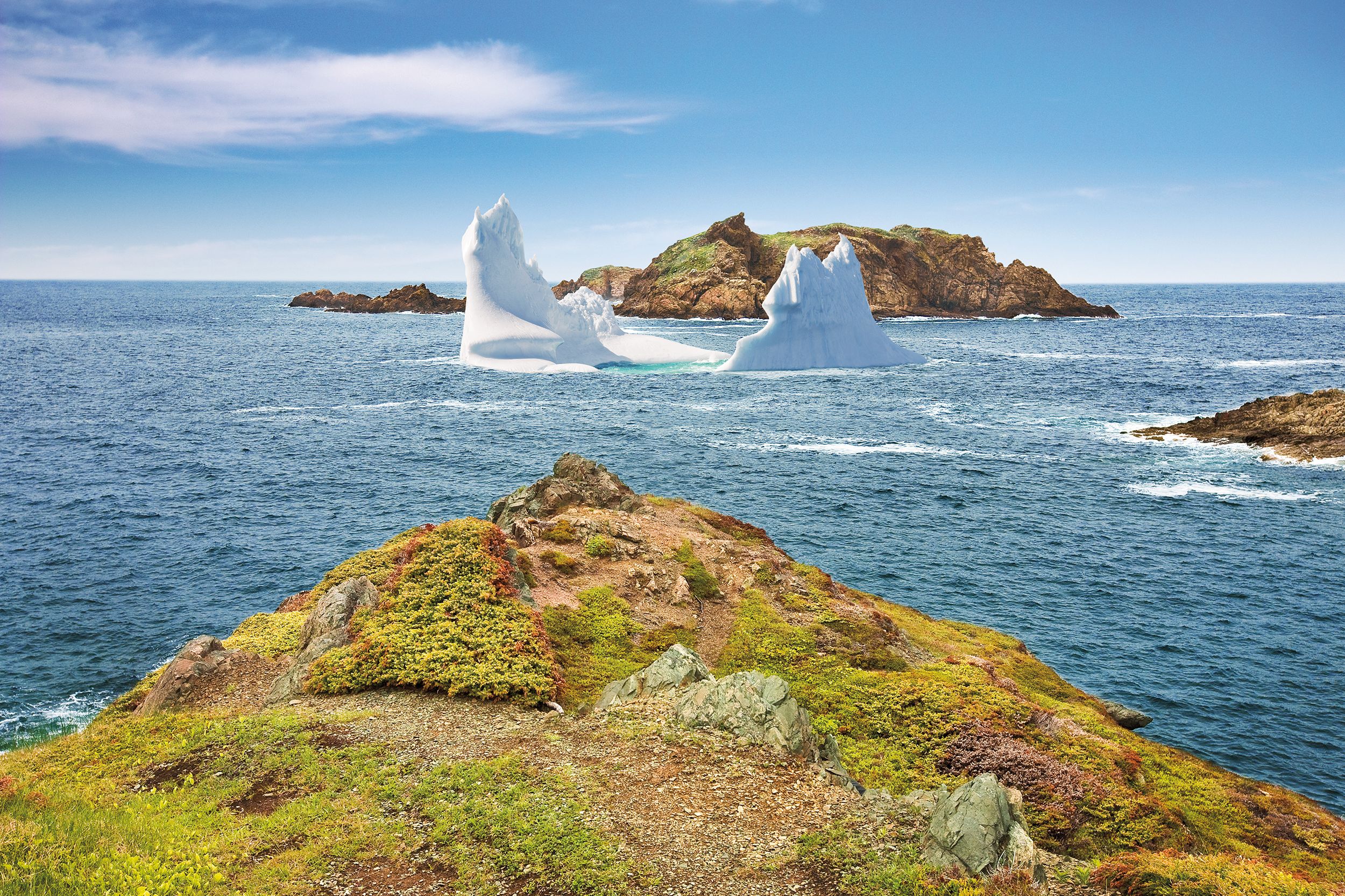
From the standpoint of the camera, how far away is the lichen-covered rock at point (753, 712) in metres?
13.9

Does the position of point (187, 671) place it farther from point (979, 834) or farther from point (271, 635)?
point (979, 834)

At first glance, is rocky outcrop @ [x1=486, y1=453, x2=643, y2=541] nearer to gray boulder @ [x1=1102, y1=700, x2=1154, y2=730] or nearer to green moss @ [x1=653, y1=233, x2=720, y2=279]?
gray boulder @ [x1=1102, y1=700, x2=1154, y2=730]

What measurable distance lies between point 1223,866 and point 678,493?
35.3 metres

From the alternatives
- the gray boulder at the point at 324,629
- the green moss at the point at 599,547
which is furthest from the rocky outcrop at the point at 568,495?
the gray boulder at the point at 324,629

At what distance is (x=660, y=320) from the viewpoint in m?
158

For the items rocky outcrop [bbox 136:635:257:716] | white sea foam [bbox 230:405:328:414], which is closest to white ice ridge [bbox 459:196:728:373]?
white sea foam [bbox 230:405:328:414]

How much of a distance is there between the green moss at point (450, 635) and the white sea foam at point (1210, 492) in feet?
129

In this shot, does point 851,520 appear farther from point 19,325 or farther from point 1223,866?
point 19,325

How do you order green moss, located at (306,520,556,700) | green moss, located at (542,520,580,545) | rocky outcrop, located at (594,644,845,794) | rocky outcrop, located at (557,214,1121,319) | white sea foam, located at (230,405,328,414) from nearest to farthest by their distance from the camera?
rocky outcrop, located at (594,644,845,794)
green moss, located at (306,520,556,700)
green moss, located at (542,520,580,545)
white sea foam, located at (230,405,328,414)
rocky outcrop, located at (557,214,1121,319)

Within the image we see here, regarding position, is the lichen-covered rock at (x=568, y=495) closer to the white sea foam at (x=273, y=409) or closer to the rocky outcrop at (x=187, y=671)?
the rocky outcrop at (x=187, y=671)

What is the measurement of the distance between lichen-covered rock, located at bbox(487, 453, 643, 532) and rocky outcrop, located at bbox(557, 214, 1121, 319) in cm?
12953

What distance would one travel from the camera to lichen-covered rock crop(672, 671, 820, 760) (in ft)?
45.5

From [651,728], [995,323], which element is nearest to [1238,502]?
[651,728]

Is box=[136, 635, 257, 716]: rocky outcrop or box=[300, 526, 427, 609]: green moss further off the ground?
box=[300, 526, 427, 609]: green moss
